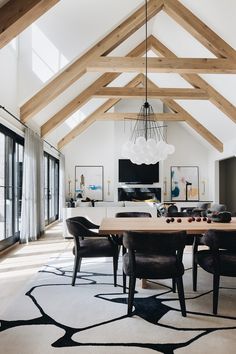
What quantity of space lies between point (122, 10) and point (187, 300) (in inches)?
179

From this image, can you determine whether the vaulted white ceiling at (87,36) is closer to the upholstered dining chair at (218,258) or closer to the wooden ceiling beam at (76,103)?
the wooden ceiling beam at (76,103)

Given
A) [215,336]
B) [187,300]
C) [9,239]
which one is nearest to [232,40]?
[187,300]

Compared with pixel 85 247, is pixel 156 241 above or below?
above

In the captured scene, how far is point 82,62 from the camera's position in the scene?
216 inches

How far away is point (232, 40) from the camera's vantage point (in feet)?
17.4

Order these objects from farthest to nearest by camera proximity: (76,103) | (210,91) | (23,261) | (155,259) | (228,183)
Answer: (228,183)
(76,103)
(210,91)
(23,261)
(155,259)

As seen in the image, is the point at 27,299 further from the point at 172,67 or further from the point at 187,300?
the point at 172,67

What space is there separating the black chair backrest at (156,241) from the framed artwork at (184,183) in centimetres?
840

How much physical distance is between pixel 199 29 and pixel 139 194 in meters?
5.92

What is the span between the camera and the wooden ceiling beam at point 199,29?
5459 mm

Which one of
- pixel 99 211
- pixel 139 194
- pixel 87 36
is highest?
pixel 87 36

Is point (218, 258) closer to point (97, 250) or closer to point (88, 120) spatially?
point (97, 250)

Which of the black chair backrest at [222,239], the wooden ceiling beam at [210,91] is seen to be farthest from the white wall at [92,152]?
the black chair backrest at [222,239]

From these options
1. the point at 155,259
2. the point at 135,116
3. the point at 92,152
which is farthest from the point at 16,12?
the point at 92,152
